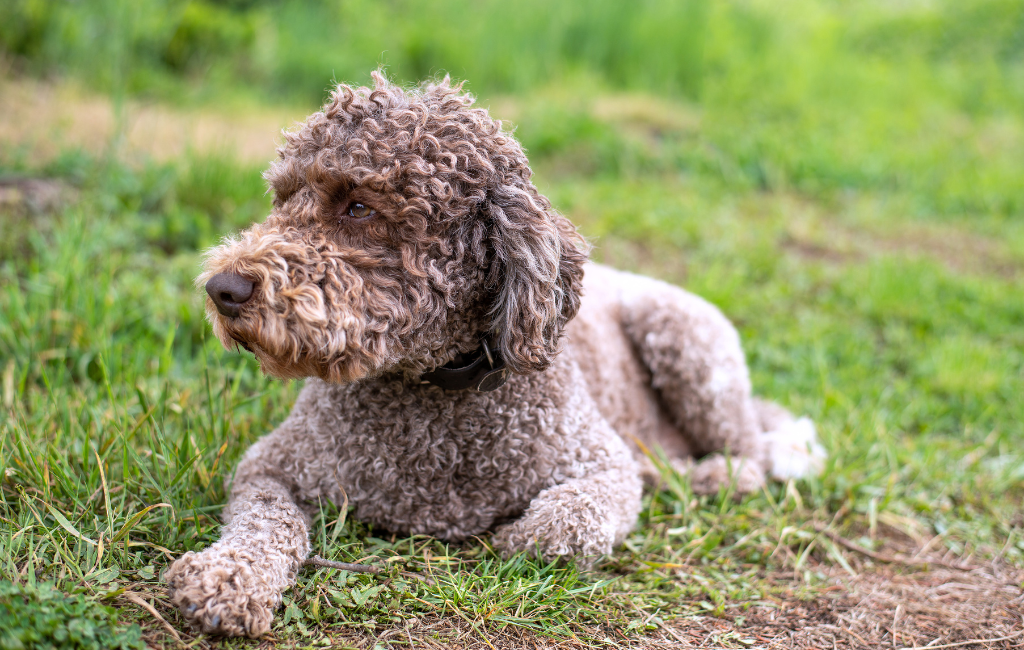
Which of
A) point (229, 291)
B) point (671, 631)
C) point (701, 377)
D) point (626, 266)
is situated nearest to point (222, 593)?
point (229, 291)

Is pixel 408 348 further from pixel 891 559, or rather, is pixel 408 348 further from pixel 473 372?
pixel 891 559

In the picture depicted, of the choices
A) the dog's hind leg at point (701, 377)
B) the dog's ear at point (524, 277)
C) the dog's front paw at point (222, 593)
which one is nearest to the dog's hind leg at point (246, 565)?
the dog's front paw at point (222, 593)

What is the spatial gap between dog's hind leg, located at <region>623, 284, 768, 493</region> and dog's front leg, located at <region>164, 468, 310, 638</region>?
165 centimetres

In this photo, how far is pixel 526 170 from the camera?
2.37 meters

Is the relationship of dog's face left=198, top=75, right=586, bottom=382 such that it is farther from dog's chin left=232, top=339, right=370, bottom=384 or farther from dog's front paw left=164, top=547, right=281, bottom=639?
dog's front paw left=164, top=547, right=281, bottom=639

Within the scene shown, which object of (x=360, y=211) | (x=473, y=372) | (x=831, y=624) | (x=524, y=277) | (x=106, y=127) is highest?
(x=360, y=211)

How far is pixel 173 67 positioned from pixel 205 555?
739cm

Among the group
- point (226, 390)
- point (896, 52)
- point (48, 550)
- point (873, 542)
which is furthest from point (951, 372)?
point (896, 52)

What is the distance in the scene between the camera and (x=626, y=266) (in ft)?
17.4

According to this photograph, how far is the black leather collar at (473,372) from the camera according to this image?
2404 mm

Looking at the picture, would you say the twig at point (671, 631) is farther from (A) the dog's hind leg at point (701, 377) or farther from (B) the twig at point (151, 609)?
(B) the twig at point (151, 609)

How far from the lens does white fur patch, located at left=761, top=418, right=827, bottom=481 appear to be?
3342mm

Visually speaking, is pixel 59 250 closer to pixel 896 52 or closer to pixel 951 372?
pixel 951 372

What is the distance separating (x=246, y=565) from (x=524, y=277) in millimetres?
1073
